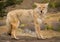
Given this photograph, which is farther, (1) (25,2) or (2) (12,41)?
(1) (25,2)

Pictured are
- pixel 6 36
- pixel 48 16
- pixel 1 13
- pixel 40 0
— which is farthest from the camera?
pixel 40 0

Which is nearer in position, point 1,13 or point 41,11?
point 41,11

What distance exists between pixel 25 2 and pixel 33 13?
683 centimetres

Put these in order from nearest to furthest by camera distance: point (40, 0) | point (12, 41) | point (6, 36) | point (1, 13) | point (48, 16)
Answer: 1. point (12, 41)
2. point (6, 36)
3. point (1, 13)
4. point (48, 16)
5. point (40, 0)

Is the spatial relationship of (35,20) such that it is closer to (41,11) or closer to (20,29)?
(41,11)

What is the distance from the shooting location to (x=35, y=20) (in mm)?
9703

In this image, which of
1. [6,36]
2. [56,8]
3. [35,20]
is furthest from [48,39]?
[56,8]

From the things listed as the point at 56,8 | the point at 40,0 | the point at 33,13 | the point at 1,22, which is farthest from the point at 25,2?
the point at 33,13

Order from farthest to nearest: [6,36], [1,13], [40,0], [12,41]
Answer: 1. [40,0]
2. [1,13]
3. [6,36]
4. [12,41]

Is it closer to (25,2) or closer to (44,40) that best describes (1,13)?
Answer: (44,40)

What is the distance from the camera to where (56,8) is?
52.5ft

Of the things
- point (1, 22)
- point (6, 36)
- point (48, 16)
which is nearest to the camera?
point (6, 36)

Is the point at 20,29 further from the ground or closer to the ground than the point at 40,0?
closer to the ground

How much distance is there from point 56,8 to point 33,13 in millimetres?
6494
